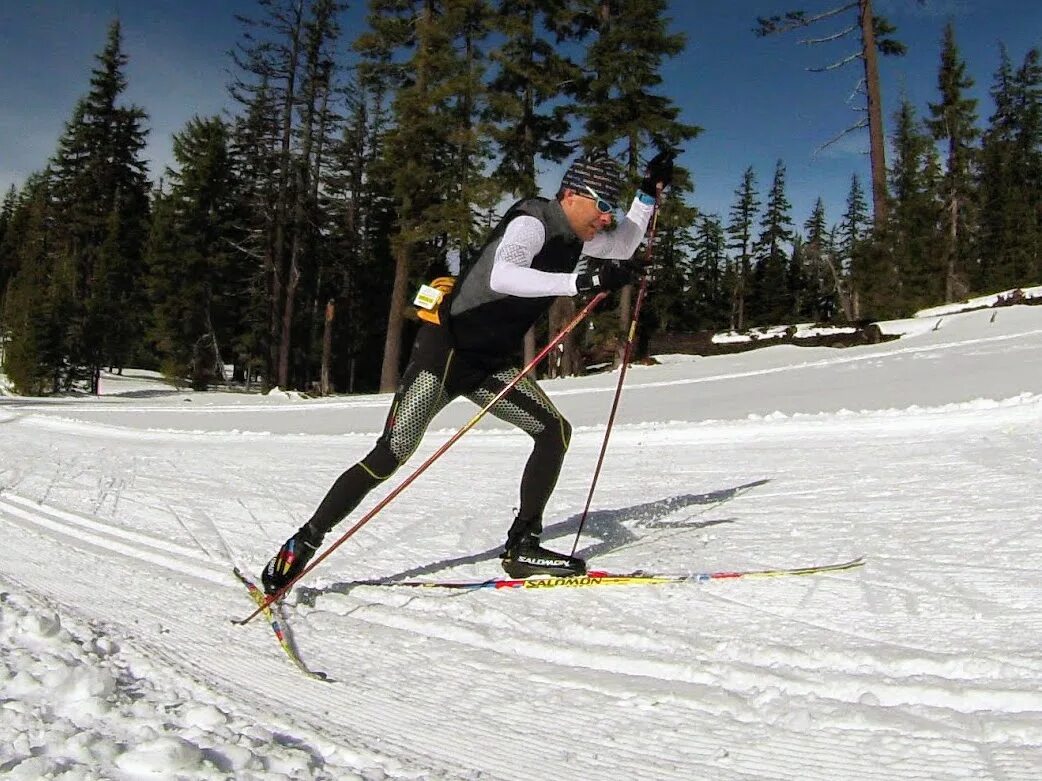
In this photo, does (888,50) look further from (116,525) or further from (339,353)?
(339,353)

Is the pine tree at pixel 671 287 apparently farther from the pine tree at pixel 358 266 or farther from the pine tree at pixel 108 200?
the pine tree at pixel 108 200

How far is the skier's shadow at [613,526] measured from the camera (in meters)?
4.11

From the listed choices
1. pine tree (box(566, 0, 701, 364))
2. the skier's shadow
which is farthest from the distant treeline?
the skier's shadow

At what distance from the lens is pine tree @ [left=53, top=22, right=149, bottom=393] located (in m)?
38.1

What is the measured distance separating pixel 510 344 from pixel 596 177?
910mm

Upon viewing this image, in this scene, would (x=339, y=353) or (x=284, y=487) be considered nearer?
(x=284, y=487)

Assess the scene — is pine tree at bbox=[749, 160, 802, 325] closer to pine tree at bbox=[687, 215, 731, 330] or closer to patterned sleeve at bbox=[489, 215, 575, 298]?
pine tree at bbox=[687, 215, 731, 330]

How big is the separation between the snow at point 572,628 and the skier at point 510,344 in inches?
11.5

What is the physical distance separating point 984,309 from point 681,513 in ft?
50.0

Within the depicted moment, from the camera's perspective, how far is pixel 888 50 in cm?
2381

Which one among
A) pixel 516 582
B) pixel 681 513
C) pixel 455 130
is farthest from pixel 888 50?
pixel 516 582

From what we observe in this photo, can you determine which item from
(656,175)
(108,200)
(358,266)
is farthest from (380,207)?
(656,175)

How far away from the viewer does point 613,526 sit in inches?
202

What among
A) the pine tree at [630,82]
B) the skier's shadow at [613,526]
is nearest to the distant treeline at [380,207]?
the pine tree at [630,82]
